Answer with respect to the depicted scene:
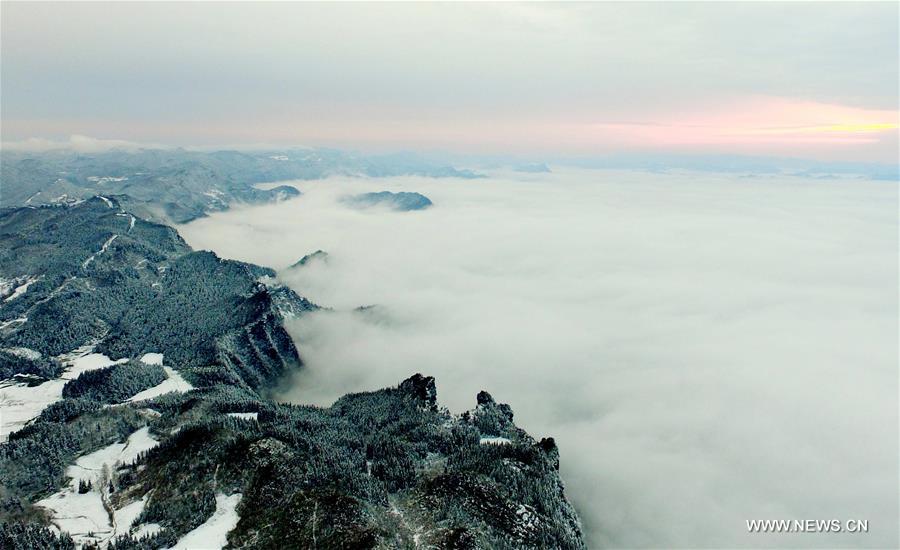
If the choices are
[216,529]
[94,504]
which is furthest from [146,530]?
[94,504]

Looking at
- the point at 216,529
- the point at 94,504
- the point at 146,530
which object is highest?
the point at 216,529

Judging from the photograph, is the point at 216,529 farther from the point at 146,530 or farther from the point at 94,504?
the point at 94,504

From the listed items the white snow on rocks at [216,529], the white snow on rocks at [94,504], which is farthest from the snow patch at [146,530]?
the white snow on rocks at [216,529]

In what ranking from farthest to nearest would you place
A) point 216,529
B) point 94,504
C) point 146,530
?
1. point 94,504
2. point 146,530
3. point 216,529

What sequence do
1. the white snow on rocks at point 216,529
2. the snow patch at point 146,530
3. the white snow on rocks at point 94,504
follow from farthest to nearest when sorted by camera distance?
the white snow on rocks at point 94,504 < the snow patch at point 146,530 < the white snow on rocks at point 216,529

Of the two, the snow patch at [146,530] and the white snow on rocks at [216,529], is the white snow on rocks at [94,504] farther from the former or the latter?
the white snow on rocks at [216,529]
